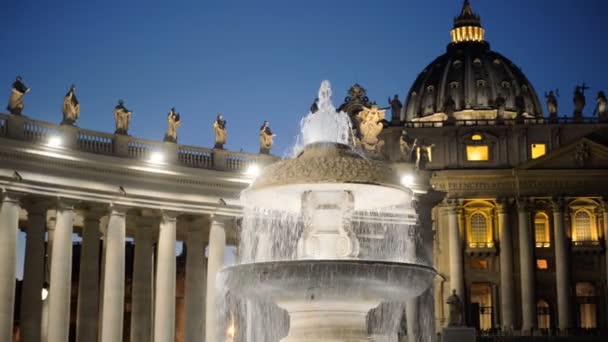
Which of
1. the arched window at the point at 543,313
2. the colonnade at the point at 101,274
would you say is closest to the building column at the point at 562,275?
the arched window at the point at 543,313

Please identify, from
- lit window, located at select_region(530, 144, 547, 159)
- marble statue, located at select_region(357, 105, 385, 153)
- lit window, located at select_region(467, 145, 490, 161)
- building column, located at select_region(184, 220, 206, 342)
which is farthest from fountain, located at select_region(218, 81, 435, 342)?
lit window, located at select_region(530, 144, 547, 159)

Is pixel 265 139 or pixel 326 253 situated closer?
pixel 326 253

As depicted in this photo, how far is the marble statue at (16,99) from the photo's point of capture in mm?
60594

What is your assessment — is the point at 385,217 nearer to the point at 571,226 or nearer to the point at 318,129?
the point at 318,129

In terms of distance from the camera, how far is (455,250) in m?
149

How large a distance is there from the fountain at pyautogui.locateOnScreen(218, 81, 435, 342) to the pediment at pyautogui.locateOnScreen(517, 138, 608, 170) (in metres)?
108

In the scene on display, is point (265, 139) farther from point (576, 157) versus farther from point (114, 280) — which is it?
point (576, 157)

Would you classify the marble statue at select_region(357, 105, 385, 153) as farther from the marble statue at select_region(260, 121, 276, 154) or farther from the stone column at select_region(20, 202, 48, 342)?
the stone column at select_region(20, 202, 48, 342)

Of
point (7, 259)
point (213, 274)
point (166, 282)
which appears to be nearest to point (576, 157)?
point (213, 274)

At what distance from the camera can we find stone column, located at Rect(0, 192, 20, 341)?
56719 millimetres

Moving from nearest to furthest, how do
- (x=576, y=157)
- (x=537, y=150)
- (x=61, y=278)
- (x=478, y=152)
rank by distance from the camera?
(x=61, y=278)
(x=576, y=157)
(x=537, y=150)
(x=478, y=152)

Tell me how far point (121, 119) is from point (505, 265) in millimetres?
91845

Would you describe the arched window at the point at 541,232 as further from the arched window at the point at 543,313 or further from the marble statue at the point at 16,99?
the marble statue at the point at 16,99

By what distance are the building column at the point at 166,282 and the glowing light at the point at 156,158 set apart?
3.19m
